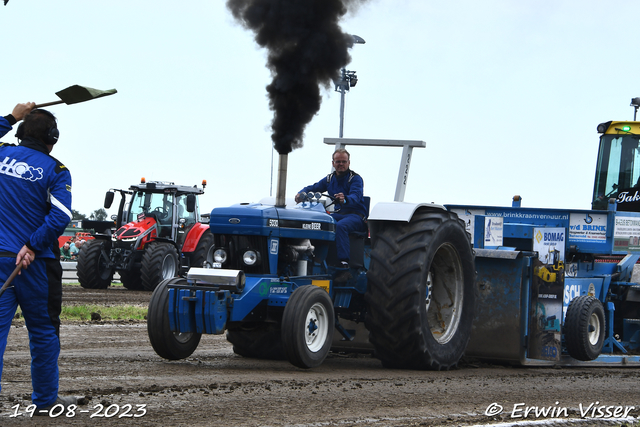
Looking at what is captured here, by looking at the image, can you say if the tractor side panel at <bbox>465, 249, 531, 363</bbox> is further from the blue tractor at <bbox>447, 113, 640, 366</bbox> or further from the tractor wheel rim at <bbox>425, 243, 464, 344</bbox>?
the tractor wheel rim at <bbox>425, 243, 464, 344</bbox>

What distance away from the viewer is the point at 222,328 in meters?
6.71

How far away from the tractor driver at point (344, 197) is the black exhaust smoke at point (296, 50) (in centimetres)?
60

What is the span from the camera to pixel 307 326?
6863 millimetres

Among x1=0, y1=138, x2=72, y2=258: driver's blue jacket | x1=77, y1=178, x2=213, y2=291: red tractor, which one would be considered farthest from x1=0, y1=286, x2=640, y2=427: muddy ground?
x1=77, y1=178, x2=213, y2=291: red tractor

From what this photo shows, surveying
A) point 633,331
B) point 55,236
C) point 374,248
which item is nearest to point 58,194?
point 55,236

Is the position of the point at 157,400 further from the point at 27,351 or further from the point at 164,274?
the point at 164,274

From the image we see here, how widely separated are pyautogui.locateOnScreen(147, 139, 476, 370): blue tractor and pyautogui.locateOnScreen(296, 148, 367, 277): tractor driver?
0.38ft

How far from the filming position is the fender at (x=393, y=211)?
7.40 meters

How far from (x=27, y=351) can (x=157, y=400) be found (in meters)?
3.08

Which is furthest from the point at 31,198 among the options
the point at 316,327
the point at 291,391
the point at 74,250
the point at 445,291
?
the point at 74,250

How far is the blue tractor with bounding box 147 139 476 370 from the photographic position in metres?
6.77

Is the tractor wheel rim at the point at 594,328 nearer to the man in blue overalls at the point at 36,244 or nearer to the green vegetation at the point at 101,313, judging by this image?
the man in blue overalls at the point at 36,244

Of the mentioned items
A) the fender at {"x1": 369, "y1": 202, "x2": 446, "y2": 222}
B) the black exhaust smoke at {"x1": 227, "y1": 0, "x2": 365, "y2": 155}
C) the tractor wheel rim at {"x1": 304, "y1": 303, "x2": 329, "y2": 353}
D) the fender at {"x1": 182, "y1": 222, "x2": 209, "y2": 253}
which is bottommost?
the tractor wheel rim at {"x1": 304, "y1": 303, "x2": 329, "y2": 353}

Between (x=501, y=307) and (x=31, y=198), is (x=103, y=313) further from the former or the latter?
(x=31, y=198)
